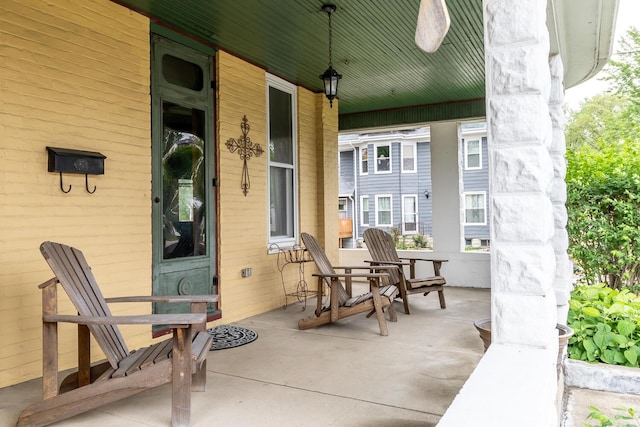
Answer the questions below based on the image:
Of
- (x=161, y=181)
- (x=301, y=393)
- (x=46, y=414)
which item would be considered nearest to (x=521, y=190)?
(x=301, y=393)

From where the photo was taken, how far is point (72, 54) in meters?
3.54

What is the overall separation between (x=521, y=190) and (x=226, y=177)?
364 centimetres

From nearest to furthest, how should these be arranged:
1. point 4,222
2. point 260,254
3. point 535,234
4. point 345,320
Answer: point 535,234
point 4,222
point 345,320
point 260,254

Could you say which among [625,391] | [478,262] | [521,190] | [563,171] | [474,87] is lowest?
[625,391]

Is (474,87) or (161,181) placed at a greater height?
(474,87)

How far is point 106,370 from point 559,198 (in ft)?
11.1

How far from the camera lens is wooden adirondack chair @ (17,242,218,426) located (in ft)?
7.84

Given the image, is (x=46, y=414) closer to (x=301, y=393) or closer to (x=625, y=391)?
(x=301, y=393)

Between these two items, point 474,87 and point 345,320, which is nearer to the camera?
point 345,320

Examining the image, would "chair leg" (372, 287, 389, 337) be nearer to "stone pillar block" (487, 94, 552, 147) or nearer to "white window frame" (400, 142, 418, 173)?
"stone pillar block" (487, 94, 552, 147)

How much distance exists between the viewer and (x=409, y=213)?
580 inches

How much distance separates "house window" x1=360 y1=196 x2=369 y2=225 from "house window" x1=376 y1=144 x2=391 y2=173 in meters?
1.01

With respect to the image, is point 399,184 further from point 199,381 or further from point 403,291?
point 199,381

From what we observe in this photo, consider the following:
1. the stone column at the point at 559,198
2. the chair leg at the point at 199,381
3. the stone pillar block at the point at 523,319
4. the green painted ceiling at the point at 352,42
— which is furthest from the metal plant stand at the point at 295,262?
the stone pillar block at the point at 523,319
